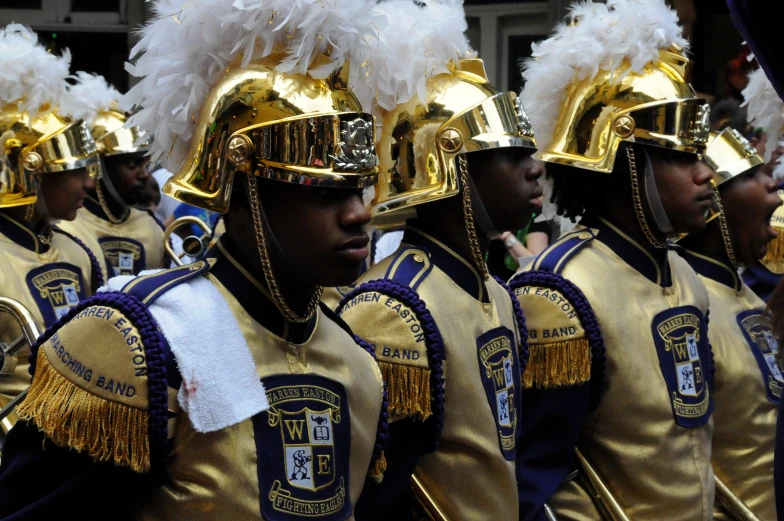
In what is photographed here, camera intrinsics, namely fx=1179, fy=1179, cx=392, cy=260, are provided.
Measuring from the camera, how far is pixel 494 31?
32.9ft

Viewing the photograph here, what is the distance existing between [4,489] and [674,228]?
2.74m

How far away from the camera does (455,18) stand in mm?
3941

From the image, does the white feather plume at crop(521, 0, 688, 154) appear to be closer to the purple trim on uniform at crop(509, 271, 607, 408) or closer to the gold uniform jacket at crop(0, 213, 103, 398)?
the purple trim on uniform at crop(509, 271, 607, 408)

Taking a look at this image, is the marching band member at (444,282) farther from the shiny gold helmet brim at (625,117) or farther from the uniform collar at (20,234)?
the uniform collar at (20,234)

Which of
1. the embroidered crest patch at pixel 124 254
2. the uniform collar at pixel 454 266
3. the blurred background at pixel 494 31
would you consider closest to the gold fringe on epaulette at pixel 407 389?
the uniform collar at pixel 454 266

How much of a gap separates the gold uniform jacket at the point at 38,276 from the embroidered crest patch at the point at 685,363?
2504 mm

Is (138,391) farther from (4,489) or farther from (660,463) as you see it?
(660,463)

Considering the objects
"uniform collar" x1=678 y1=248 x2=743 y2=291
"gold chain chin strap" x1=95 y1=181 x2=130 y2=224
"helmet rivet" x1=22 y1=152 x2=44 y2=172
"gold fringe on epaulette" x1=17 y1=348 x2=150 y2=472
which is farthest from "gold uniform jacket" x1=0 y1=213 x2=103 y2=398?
"uniform collar" x1=678 y1=248 x2=743 y2=291

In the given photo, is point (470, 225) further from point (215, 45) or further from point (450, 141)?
point (215, 45)

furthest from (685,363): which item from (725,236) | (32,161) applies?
(32,161)

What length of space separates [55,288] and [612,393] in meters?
2.65

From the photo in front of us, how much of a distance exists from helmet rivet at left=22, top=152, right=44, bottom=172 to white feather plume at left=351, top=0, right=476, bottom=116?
2.44 metres

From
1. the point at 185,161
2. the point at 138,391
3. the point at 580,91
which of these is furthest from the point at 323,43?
the point at 580,91

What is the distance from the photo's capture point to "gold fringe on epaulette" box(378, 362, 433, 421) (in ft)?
10.9
